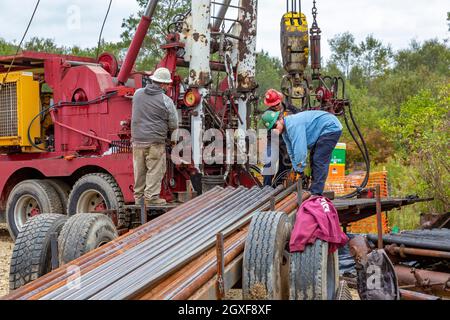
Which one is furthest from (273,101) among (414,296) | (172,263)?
(172,263)

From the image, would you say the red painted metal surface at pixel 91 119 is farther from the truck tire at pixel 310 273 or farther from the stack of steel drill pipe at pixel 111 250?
the truck tire at pixel 310 273

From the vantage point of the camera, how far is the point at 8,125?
10773 millimetres

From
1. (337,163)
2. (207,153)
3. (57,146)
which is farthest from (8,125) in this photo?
(337,163)

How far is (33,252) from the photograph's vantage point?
254 inches

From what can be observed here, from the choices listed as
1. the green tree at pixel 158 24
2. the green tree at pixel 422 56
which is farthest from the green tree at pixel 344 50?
the green tree at pixel 158 24

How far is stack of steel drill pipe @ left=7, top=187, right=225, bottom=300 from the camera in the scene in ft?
15.7

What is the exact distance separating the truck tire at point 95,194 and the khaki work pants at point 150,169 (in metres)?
0.62

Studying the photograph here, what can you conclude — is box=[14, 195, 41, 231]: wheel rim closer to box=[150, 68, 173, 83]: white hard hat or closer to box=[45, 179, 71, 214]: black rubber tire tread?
box=[45, 179, 71, 214]: black rubber tire tread

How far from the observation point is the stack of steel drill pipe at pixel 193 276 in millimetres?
4355

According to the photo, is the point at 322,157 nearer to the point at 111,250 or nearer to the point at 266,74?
the point at 111,250

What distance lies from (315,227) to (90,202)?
5276mm

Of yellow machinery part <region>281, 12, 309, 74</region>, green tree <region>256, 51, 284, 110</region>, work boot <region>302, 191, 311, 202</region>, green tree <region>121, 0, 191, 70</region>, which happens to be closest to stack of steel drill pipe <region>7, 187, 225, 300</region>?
work boot <region>302, 191, 311, 202</region>

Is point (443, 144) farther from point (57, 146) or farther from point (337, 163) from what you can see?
point (57, 146)

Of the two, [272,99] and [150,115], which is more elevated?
[272,99]
